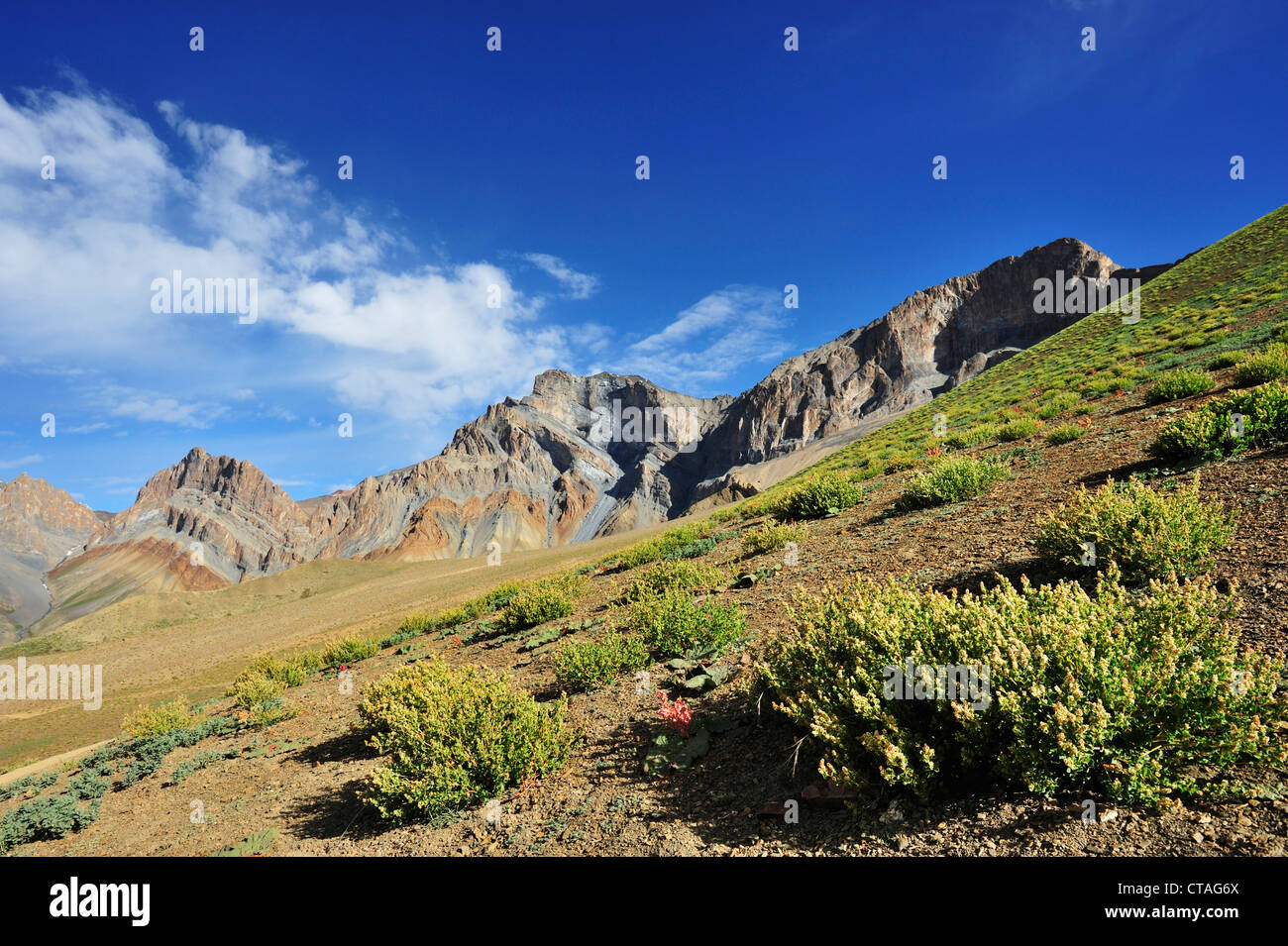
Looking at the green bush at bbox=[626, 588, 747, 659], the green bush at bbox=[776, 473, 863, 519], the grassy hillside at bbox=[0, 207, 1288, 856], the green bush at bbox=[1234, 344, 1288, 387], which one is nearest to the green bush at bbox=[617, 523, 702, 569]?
the green bush at bbox=[776, 473, 863, 519]

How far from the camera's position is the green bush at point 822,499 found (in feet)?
44.2

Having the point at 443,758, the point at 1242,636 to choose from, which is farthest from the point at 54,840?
the point at 1242,636

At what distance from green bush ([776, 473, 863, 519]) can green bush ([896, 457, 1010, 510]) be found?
229 cm

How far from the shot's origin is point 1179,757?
270cm

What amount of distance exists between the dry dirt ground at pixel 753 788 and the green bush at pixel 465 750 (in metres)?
0.21

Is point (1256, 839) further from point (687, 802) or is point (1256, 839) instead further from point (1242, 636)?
point (687, 802)

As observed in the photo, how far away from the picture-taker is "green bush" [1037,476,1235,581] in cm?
491

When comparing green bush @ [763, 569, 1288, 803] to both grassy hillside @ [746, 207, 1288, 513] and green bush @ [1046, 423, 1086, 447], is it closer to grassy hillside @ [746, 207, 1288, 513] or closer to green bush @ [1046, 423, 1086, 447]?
green bush @ [1046, 423, 1086, 447]

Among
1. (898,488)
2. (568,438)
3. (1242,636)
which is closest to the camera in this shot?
(1242,636)

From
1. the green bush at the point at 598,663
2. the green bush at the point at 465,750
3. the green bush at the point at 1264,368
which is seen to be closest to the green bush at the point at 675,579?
the green bush at the point at 598,663

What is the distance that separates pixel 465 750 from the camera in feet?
16.5

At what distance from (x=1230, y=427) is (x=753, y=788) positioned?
8568 mm
